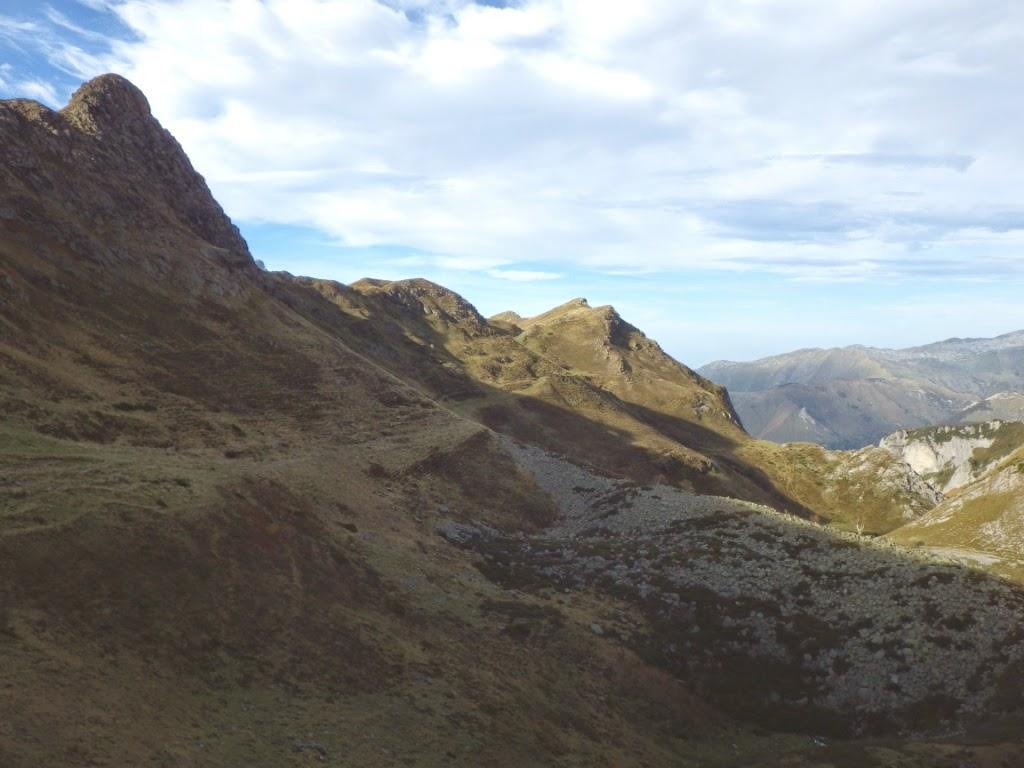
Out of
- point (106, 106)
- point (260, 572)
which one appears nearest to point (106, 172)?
point (106, 106)

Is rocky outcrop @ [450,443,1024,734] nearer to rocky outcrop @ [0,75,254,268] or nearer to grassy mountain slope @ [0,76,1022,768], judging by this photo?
grassy mountain slope @ [0,76,1022,768]

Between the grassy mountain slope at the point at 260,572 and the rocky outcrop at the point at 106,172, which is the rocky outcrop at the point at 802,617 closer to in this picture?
the grassy mountain slope at the point at 260,572

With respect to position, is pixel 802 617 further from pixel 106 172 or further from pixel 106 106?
pixel 106 106

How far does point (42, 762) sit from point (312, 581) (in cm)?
1744

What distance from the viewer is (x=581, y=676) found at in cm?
3562

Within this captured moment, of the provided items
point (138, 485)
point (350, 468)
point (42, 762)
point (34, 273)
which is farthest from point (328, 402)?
point (42, 762)

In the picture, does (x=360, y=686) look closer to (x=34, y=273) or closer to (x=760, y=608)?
(x=760, y=608)

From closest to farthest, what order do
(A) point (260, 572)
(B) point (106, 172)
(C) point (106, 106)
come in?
(A) point (260, 572) < (B) point (106, 172) < (C) point (106, 106)

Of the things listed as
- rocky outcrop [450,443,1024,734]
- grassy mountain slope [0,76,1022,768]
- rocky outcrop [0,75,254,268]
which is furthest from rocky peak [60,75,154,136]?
rocky outcrop [450,443,1024,734]

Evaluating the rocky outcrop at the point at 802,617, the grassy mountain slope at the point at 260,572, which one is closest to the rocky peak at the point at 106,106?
the grassy mountain slope at the point at 260,572

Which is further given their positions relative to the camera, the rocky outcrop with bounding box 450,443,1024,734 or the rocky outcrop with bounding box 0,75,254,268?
→ the rocky outcrop with bounding box 0,75,254,268


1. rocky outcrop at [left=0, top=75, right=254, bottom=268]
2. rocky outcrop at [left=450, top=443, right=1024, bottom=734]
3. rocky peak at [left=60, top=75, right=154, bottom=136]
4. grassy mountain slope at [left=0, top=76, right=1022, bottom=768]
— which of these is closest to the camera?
grassy mountain slope at [left=0, top=76, right=1022, bottom=768]

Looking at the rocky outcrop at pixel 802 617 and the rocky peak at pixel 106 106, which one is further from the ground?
the rocky peak at pixel 106 106

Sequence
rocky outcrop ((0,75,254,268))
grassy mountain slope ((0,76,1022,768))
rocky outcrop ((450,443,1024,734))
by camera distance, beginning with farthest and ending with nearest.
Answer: rocky outcrop ((0,75,254,268)), rocky outcrop ((450,443,1024,734)), grassy mountain slope ((0,76,1022,768))
